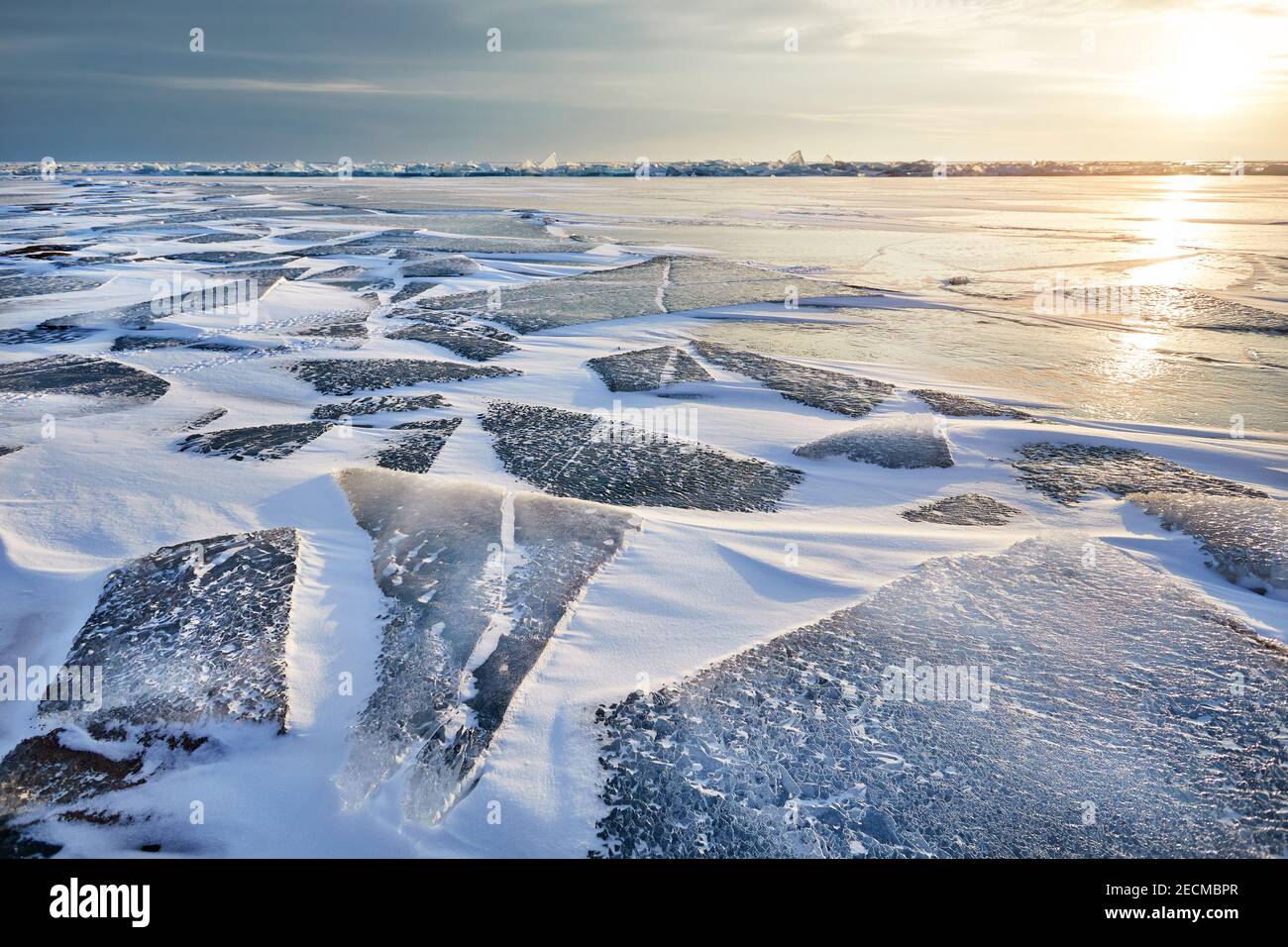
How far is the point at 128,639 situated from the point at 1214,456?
149 inches

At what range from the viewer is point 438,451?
281 cm

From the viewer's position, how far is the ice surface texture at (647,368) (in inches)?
149

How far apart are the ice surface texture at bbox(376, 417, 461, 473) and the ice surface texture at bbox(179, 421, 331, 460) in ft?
1.10

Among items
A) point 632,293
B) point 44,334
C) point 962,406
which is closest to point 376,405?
point 44,334

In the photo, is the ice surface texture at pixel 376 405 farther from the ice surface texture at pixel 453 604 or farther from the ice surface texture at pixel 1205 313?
the ice surface texture at pixel 1205 313

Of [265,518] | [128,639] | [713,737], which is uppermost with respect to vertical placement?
[265,518]

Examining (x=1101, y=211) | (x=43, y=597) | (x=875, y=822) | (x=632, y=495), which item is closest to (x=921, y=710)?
(x=875, y=822)

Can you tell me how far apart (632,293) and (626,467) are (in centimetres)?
365

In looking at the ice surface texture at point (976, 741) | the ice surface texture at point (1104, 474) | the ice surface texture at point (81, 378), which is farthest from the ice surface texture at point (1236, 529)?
the ice surface texture at point (81, 378)

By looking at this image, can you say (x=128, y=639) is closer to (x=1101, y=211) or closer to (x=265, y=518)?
(x=265, y=518)

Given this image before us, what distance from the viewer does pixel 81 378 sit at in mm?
3553

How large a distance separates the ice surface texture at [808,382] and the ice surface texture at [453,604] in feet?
5.44

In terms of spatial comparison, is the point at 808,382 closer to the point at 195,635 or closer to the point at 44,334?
the point at 195,635
